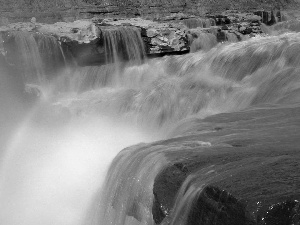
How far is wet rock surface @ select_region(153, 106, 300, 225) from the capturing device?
10.7ft

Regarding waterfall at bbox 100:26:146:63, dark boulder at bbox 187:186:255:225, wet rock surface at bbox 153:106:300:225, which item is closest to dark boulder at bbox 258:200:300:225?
wet rock surface at bbox 153:106:300:225

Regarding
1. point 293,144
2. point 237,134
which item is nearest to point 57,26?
point 237,134

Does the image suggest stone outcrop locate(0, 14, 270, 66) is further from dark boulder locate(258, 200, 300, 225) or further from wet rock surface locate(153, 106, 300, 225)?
dark boulder locate(258, 200, 300, 225)

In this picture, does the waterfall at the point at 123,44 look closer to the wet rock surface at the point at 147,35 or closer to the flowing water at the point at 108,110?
the flowing water at the point at 108,110

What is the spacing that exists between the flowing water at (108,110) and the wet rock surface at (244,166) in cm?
28

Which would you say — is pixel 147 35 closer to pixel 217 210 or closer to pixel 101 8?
pixel 101 8

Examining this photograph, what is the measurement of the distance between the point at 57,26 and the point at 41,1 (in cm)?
302

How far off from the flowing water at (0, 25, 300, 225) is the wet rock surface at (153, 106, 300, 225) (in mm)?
278

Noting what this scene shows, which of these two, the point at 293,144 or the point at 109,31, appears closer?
the point at 293,144

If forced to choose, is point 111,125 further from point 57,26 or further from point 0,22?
point 0,22

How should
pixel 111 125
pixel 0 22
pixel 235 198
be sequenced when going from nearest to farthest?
pixel 235 198 → pixel 111 125 → pixel 0 22

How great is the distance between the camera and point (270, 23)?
15547 millimetres

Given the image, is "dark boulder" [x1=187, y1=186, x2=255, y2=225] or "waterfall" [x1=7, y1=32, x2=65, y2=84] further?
"waterfall" [x1=7, y1=32, x2=65, y2=84]

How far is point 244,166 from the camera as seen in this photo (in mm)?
4109
